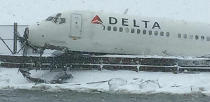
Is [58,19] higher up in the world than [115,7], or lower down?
lower down

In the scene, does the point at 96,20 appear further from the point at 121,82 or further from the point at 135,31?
the point at 121,82

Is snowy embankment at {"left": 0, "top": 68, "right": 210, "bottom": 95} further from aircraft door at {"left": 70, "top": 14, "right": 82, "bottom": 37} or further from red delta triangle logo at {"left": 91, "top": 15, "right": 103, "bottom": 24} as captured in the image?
red delta triangle logo at {"left": 91, "top": 15, "right": 103, "bottom": 24}

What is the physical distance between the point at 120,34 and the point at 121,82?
6.03m

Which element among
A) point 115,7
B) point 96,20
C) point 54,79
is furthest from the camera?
point 115,7

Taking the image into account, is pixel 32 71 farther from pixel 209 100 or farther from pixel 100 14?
pixel 209 100

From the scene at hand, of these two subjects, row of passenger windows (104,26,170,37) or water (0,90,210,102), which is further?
row of passenger windows (104,26,170,37)

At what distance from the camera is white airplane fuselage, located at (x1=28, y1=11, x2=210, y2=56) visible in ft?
94.9

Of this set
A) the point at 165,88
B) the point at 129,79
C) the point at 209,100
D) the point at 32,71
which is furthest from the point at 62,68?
the point at 209,100

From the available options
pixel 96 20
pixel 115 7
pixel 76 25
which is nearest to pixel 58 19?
pixel 76 25

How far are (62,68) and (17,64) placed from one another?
2.34 meters

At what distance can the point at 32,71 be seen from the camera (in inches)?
1080

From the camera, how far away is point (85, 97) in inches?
852

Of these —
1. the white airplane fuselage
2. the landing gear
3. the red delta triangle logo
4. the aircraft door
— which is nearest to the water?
the landing gear

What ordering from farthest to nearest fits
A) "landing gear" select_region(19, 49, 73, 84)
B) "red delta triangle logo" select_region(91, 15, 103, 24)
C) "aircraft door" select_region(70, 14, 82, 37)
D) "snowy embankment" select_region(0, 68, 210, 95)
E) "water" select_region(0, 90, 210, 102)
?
"red delta triangle logo" select_region(91, 15, 103, 24), "aircraft door" select_region(70, 14, 82, 37), "landing gear" select_region(19, 49, 73, 84), "snowy embankment" select_region(0, 68, 210, 95), "water" select_region(0, 90, 210, 102)
